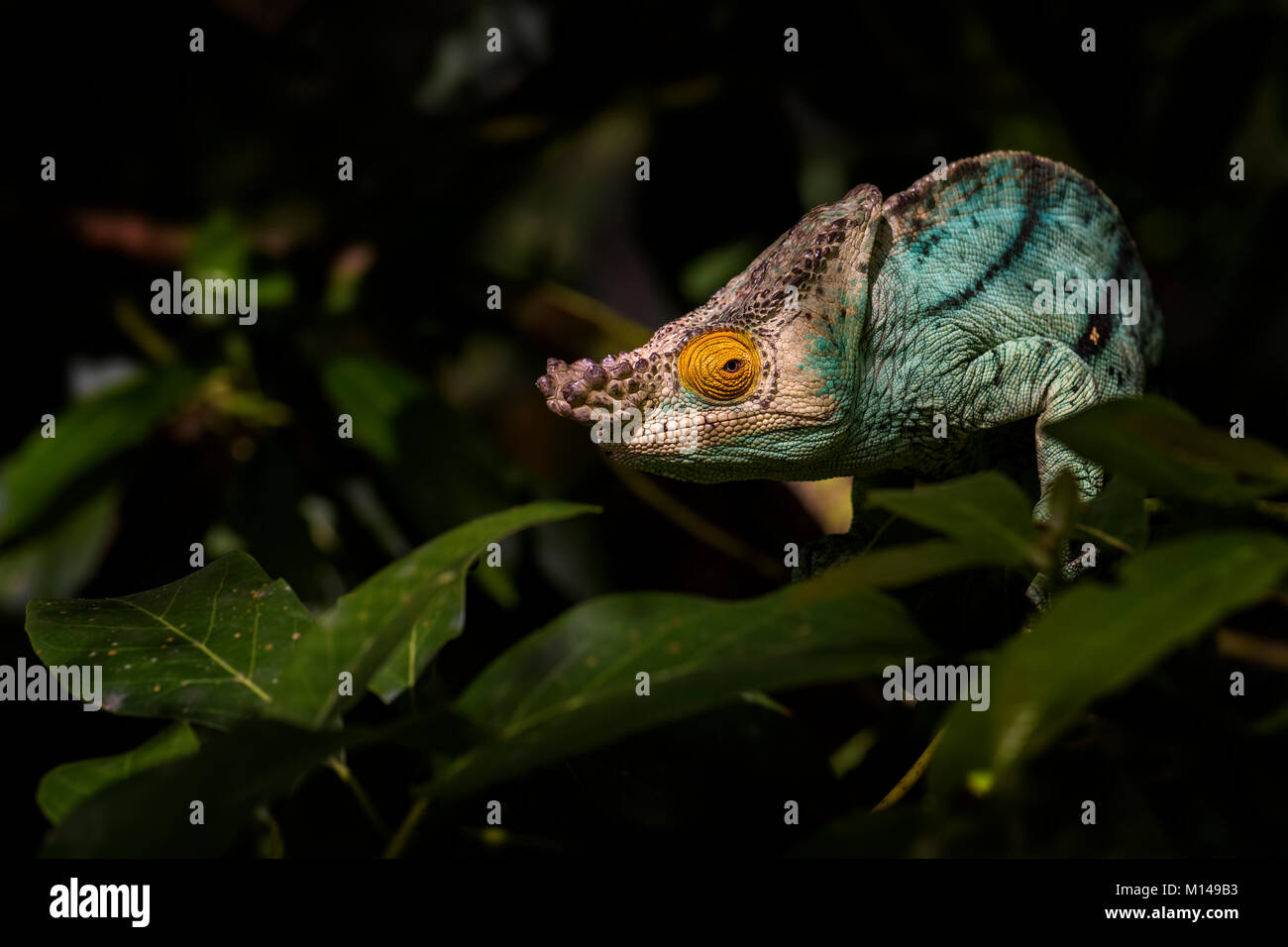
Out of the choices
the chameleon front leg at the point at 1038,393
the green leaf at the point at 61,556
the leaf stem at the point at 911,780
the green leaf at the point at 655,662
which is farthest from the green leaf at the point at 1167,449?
the green leaf at the point at 61,556

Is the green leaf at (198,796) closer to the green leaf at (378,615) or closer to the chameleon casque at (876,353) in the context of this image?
the green leaf at (378,615)

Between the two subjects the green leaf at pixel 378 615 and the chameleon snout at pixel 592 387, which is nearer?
the green leaf at pixel 378 615

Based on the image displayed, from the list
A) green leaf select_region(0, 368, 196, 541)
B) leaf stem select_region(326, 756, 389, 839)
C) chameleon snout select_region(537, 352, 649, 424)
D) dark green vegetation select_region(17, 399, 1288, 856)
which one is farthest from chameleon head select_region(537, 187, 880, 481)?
green leaf select_region(0, 368, 196, 541)

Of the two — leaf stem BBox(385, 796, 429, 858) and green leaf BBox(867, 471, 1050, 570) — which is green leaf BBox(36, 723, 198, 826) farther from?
green leaf BBox(867, 471, 1050, 570)

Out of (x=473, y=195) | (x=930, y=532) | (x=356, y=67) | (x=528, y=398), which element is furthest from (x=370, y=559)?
(x=930, y=532)

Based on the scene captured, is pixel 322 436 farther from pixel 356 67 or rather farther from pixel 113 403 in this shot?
pixel 356 67
